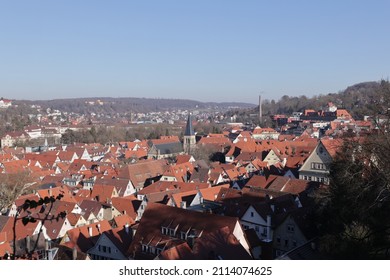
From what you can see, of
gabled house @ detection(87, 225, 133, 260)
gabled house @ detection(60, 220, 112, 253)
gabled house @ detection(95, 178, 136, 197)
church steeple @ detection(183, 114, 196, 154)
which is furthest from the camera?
church steeple @ detection(183, 114, 196, 154)

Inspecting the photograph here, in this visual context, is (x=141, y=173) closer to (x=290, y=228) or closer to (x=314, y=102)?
(x=290, y=228)

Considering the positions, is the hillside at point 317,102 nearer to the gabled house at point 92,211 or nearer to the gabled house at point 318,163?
the gabled house at point 318,163

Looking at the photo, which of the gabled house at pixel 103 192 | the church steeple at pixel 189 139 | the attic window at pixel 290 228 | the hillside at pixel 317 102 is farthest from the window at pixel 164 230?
the hillside at pixel 317 102

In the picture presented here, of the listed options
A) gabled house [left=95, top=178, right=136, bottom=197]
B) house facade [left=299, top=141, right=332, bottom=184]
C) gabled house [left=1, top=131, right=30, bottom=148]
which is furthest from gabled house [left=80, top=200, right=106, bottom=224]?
gabled house [left=1, top=131, right=30, bottom=148]

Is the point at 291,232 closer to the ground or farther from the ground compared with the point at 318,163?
closer to the ground

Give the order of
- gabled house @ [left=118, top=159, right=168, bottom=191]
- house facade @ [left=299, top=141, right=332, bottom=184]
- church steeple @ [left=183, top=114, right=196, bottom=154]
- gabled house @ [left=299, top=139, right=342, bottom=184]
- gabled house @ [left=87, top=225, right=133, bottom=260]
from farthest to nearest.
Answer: church steeple @ [left=183, top=114, right=196, bottom=154]
gabled house @ [left=118, top=159, right=168, bottom=191]
house facade @ [left=299, top=141, right=332, bottom=184]
gabled house @ [left=299, top=139, right=342, bottom=184]
gabled house @ [left=87, top=225, right=133, bottom=260]

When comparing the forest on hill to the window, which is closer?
the window

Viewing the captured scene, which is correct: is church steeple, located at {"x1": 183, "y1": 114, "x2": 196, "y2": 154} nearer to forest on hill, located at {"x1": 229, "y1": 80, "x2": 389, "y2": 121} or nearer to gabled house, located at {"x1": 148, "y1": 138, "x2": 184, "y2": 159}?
gabled house, located at {"x1": 148, "y1": 138, "x2": 184, "y2": 159}

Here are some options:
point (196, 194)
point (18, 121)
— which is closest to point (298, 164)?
point (196, 194)

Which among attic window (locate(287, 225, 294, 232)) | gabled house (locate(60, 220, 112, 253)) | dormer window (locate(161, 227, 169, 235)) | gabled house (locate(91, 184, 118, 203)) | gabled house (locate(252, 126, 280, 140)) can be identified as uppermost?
dormer window (locate(161, 227, 169, 235))

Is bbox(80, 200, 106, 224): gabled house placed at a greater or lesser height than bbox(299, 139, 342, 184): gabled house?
lesser

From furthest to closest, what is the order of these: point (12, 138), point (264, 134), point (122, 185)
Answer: point (264, 134) → point (12, 138) → point (122, 185)

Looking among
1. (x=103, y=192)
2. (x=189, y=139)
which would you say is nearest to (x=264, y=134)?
(x=189, y=139)
